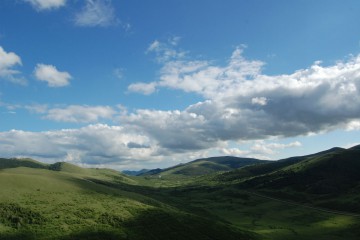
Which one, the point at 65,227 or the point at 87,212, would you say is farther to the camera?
the point at 87,212

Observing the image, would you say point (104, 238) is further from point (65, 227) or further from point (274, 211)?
point (274, 211)

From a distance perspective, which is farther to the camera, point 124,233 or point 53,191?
point 53,191

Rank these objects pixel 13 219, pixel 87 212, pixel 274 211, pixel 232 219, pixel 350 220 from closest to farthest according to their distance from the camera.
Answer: pixel 13 219
pixel 87 212
pixel 350 220
pixel 232 219
pixel 274 211

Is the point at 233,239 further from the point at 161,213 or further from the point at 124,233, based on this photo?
the point at 124,233

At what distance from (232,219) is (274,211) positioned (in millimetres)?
31802

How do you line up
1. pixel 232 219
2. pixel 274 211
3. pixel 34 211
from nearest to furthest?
pixel 34 211 → pixel 232 219 → pixel 274 211

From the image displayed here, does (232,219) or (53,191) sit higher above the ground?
(53,191)

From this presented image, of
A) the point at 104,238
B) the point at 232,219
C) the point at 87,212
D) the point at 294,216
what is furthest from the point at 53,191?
the point at 294,216

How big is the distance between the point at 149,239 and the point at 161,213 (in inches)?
776

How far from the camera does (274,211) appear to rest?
583ft

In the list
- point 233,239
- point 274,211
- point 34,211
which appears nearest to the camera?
point 34,211

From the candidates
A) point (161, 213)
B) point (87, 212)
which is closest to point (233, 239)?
point (161, 213)

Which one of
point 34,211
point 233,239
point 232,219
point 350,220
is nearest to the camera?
point 34,211

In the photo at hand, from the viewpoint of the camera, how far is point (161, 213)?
99562 millimetres
